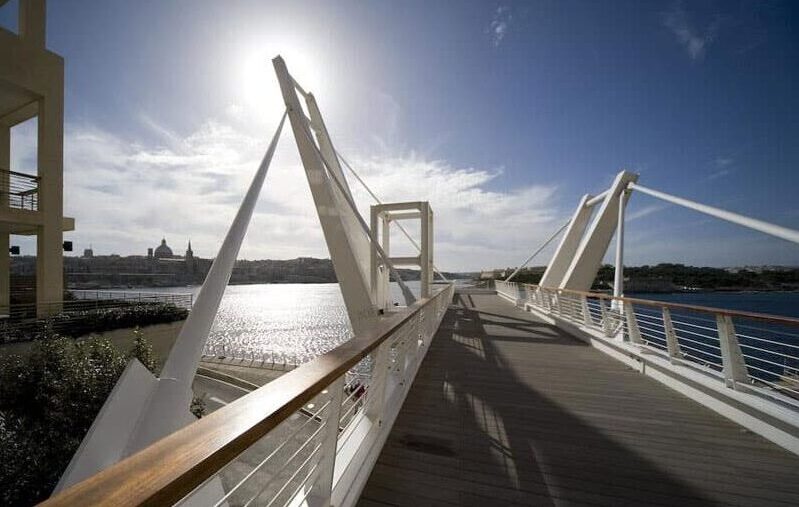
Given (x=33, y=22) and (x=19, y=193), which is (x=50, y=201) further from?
(x=33, y=22)

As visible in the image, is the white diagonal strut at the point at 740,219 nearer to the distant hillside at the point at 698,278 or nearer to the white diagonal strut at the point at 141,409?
the white diagonal strut at the point at 141,409

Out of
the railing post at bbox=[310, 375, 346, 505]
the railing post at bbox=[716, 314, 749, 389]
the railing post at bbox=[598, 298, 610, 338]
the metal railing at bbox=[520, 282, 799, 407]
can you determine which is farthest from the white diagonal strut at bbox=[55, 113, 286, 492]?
the railing post at bbox=[598, 298, 610, 338]

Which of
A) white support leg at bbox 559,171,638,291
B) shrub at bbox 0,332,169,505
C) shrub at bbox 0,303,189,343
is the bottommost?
shrub at bbox 0,332,169,505

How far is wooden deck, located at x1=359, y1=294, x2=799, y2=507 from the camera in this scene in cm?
182

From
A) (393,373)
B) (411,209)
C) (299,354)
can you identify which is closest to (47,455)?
A: (393,373)

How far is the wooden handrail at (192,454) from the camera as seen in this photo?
53 cm

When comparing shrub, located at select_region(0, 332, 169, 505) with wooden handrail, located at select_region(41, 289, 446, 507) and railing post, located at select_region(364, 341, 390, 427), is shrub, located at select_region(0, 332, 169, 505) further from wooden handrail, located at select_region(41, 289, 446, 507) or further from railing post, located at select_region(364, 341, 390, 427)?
wooden handrail, located at select_region(41, 289, 446, 507)

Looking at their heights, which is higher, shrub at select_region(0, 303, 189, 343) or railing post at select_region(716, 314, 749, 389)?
railing post at select_region(716, 314, 749, 389)

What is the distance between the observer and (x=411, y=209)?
468 inches

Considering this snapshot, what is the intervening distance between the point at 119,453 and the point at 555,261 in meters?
11.7

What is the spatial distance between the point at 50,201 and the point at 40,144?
1497mm

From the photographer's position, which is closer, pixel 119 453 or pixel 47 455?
pixel 119 453

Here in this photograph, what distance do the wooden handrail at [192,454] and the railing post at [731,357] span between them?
356 cm

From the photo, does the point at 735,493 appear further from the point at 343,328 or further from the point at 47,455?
the point at 343,328
